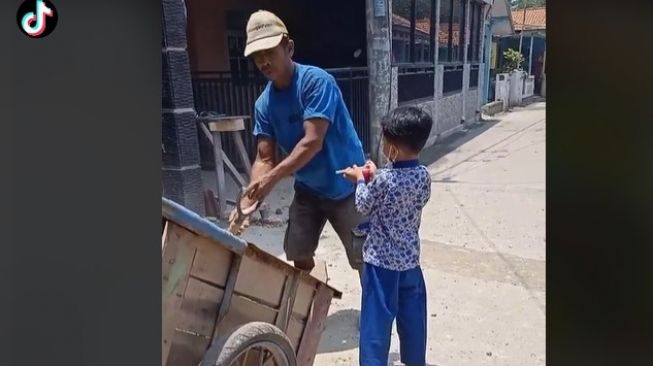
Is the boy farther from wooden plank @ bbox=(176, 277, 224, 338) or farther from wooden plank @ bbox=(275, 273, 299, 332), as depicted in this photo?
wooden plank @ bbox=(176, 277, 224, 338)

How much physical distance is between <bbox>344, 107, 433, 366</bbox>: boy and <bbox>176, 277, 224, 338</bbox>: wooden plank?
0.50 meters

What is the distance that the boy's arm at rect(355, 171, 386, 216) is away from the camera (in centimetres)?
204

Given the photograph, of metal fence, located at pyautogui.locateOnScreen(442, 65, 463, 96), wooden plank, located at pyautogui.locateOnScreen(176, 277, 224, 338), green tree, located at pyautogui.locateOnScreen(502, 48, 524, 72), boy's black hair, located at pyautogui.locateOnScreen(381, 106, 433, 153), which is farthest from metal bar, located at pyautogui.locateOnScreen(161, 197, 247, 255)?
green tree, located at pyautogui.locateOnScreen(502, 48, 524, 72)

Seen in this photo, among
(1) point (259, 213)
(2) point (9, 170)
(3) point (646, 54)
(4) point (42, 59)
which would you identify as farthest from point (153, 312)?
(3) point (646, 54)

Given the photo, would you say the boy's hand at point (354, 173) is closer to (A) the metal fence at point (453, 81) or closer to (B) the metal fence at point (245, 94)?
(B) the metal fence at point (245, 94)

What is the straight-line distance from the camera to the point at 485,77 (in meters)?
2.29

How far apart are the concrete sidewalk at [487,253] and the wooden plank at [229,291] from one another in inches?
8.0

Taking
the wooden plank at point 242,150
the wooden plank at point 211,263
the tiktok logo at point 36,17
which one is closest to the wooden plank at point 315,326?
the wooden plank at point 211,263

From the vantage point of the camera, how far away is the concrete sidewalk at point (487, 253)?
218cm

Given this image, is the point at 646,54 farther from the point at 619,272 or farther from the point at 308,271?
the point at 308,271

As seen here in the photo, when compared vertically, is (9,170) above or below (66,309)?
above

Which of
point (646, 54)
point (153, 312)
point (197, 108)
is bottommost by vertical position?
point (153, 312)

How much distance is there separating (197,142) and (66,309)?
75cm

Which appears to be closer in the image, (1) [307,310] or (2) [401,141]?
(2) [401,141]
